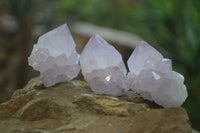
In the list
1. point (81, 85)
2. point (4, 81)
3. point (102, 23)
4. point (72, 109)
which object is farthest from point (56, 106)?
point (102, 23)

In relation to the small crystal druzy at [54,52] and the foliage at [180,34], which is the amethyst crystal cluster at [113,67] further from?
the foliage at [180,34]

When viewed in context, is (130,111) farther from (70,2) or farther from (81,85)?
(70,2)

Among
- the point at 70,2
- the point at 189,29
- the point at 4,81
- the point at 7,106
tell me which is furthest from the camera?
the point at 70,2

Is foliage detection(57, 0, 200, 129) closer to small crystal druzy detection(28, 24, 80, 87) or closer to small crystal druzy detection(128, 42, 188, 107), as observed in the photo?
small crystal druzy detection(128, 42, 188, 107)

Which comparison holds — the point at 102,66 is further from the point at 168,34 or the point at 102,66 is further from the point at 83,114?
the point at 168,34

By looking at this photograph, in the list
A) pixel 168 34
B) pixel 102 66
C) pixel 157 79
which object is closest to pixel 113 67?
pixel 102 66
